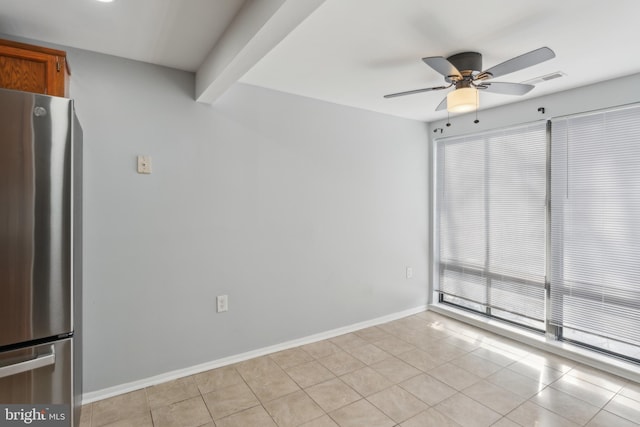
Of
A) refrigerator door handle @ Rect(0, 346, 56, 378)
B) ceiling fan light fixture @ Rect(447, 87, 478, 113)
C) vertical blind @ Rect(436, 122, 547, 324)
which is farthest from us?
vertical blind @ Rect(436, 122, 547, 324)

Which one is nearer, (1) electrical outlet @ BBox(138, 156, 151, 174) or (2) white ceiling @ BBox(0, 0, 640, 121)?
(2) white ceiling @ BBox(0, 0, 640, 121)

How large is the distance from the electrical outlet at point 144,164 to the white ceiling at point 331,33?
0.60m

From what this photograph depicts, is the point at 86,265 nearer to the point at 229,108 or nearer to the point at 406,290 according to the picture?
the point at 229,108

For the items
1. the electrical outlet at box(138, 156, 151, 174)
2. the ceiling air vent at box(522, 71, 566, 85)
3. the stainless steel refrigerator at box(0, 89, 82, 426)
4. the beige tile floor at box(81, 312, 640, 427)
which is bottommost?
the beige tile floor at box(81, 312, 640, 427)

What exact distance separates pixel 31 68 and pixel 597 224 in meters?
4.01

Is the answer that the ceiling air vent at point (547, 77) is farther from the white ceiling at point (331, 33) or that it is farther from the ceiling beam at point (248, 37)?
the ceiling beam at point (248, 37)

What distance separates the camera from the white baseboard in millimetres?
2250

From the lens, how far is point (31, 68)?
63.4 inches

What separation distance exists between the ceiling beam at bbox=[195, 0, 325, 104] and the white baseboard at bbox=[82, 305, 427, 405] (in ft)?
6.87

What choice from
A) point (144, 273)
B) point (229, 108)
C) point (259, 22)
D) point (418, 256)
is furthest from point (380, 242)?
point (259, 22)

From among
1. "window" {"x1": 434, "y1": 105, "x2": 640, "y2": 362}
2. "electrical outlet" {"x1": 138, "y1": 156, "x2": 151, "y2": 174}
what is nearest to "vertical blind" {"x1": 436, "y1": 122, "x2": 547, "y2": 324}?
"window" {"x1": 434, "y1": 105, "x2": 640, "y2": 362}

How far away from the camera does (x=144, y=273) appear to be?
236 centimetres

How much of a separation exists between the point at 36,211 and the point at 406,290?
3524 millimetres

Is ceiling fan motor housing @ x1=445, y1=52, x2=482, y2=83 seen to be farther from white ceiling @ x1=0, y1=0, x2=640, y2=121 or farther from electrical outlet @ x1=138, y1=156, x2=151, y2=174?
electrical outlet @ x1=138, y1=156, x2=151, y2=174
